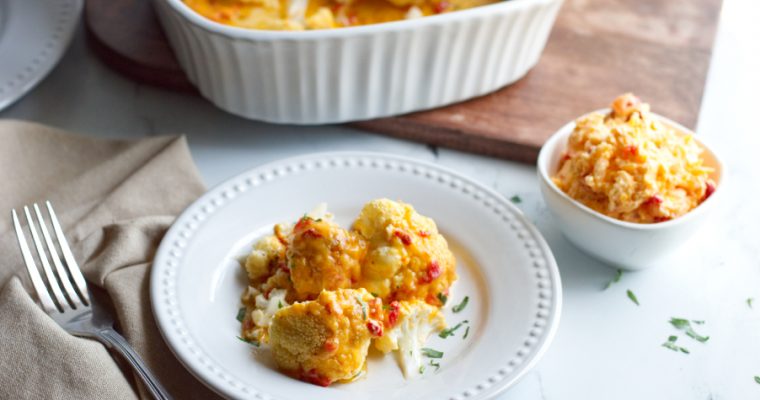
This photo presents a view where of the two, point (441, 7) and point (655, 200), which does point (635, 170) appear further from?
point (441, 7)

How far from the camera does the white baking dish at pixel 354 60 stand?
2.06m

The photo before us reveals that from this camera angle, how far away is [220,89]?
2221 millimetres

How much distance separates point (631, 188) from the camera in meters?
1.80

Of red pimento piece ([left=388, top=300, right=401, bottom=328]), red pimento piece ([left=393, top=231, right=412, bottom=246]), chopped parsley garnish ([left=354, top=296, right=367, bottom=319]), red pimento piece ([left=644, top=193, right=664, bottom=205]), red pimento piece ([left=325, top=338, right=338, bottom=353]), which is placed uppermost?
red pimento piece ([left=644, top=193, right=664, bottom=205])

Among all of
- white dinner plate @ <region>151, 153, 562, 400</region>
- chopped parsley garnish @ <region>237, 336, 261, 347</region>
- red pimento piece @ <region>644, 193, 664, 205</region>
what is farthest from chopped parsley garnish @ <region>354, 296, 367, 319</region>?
red pimento piece @ <region>644, 193, 664, 205</region>

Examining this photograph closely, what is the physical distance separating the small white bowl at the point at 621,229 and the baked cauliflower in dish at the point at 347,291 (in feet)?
0.89

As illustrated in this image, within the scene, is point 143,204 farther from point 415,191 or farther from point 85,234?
point 415,191

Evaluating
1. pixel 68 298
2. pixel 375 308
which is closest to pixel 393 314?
pixel 375 308

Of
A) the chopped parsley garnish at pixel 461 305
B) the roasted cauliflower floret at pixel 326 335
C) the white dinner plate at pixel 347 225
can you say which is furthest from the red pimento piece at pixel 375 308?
the chopped parsley garnish at pixel 461 305

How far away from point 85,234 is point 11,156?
333mm

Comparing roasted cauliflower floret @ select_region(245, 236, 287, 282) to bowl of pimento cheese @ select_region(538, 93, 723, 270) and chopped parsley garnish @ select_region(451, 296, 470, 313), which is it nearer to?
chopped parsley garnish @ select_region(451, 296, 470, 313)

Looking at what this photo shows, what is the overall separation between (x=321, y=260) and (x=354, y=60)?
2.15 ft

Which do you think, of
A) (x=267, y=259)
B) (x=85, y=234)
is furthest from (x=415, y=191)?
(x=85, y=234)

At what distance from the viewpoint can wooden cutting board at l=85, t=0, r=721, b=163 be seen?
7.61 feet
